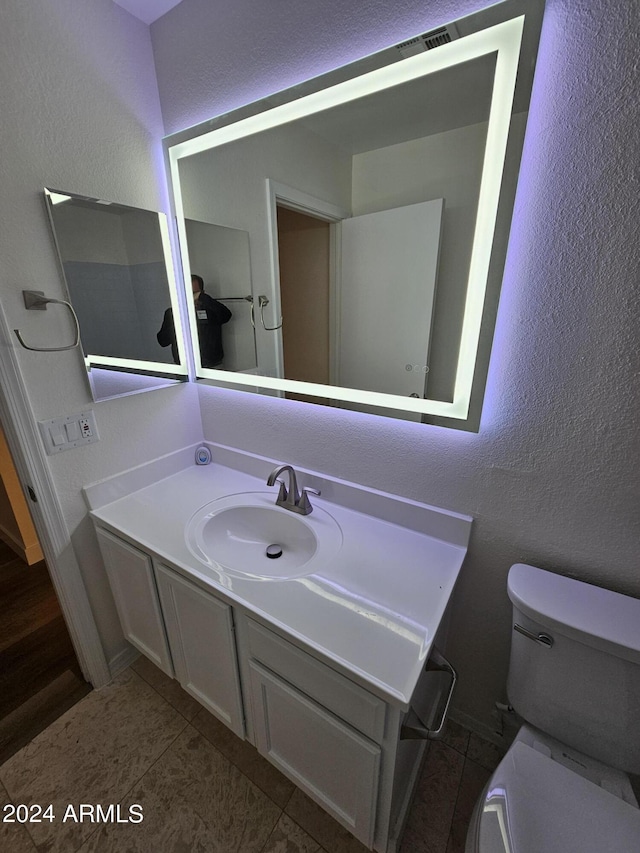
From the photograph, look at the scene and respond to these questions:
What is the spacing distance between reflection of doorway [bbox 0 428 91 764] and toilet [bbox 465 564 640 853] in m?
1.55

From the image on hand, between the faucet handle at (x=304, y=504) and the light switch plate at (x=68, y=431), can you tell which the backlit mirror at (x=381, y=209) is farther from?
the light switch plate at (x=68, y=431)

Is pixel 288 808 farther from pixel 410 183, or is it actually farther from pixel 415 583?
pixel 410 183

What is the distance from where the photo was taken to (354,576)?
0.95m

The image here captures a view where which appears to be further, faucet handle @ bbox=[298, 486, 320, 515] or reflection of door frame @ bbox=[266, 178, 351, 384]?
faucet handle @ bbox=[298, 486, 320, 515]

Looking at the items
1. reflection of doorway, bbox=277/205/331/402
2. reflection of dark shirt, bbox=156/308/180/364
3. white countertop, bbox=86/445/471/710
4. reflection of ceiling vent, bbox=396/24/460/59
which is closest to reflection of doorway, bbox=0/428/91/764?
white countertop, bbox=86/445/471/710

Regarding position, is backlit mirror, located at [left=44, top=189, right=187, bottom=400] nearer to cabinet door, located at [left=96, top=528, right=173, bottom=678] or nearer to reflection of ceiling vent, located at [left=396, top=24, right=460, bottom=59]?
cabinet door, located at [left=96, top=528, right=173, bottom=678]

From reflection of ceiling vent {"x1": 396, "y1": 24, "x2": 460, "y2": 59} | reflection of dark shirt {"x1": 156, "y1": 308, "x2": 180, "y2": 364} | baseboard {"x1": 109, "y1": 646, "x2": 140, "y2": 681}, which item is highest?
reflection of ceiling vent {"x1": 396, "y1": 24, "x2": 460, "y2": 59}

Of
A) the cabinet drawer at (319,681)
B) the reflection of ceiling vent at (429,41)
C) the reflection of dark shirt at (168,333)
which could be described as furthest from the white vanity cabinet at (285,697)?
the reflection of ceiling vent at (429,41)

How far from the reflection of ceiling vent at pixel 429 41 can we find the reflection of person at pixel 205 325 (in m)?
0.91

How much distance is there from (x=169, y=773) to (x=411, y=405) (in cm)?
148

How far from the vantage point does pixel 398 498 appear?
114 centimetres

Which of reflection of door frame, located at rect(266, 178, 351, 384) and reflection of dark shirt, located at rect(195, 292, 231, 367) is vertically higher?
reflection of door frame, located at rect(266, 178, 351, 384)

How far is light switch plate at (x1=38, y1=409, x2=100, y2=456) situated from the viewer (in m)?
1.13

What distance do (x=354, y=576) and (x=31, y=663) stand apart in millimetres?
1636
